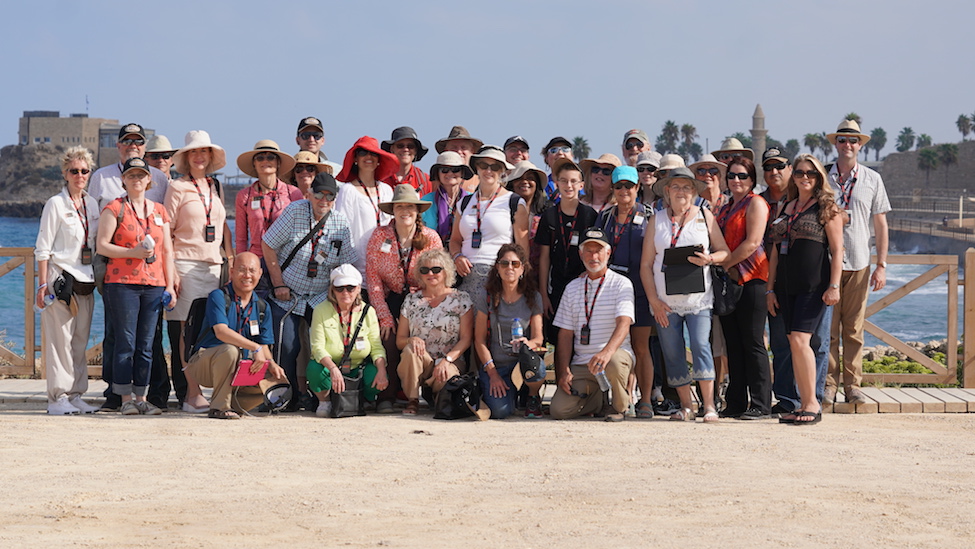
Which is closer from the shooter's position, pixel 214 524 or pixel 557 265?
pixel 214 524

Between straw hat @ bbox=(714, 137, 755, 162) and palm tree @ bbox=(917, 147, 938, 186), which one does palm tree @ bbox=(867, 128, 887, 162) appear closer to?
palm tree @ bbox=(917, 147, 938, 186)

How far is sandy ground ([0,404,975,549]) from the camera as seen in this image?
4473mm

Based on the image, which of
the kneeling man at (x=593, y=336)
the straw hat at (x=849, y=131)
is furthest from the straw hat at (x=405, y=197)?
the straw hat at (x=849, y=131)

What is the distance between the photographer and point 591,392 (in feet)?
23.6

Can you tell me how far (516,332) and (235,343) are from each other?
1915 millimetres

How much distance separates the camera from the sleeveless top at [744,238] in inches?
280

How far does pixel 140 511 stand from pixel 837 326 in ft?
16.8

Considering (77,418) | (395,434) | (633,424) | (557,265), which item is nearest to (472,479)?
(395,434)

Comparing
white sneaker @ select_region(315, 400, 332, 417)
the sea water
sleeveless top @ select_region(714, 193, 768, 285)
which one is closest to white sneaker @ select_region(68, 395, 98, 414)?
white sneaker @ select_region(315, 400, 332, 417)

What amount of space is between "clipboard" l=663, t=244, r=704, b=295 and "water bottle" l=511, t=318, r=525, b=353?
1021 millimetres

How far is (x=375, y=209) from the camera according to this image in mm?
7754

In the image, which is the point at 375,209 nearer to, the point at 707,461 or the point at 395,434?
the point at 395,434

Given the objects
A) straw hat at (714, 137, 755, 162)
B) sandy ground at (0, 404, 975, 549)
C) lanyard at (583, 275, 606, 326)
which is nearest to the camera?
sandy ground at (0, 404, 975, 549)

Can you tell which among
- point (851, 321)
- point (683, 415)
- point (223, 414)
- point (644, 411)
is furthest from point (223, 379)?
point (851, 321)
